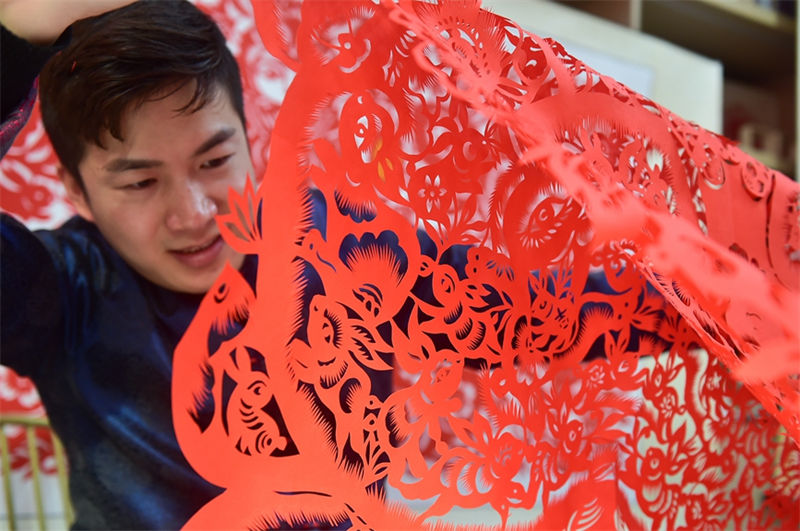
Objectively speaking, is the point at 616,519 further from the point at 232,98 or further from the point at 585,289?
the point at 232,98

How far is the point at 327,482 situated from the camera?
544 millimetres

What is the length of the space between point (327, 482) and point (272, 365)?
11cm

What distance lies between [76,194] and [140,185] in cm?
12

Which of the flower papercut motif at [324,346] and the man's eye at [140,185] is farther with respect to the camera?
the man's eye at [140,185]

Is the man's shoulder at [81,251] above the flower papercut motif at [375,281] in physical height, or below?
below

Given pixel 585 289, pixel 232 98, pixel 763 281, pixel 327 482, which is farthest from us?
pixel 232 98

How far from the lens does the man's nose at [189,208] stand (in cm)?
71

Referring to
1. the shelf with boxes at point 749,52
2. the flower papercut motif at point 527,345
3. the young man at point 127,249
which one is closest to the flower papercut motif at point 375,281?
the flower papercut motif at point 527,345

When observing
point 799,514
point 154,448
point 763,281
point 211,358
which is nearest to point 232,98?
point 211,358

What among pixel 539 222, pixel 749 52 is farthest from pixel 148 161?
pixel 749 52

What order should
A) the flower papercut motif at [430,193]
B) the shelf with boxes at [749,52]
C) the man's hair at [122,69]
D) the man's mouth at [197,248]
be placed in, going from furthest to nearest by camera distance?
1. the shelf with boxes at [749,52]
2. the man's mouth at [197,248]
3. the man's hair at [122,69]
4. the flower papercut motif at [430,193]

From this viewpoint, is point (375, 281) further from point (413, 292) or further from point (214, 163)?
point (214, 163)

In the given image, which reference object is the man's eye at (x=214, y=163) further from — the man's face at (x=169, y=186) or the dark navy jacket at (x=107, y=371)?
the dark navy jacket at (x=107, y=371)

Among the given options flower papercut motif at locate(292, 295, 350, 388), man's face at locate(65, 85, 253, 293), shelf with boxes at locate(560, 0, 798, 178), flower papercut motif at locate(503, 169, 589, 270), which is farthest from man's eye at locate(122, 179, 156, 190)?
shelf with boxes at locate(560, 0, 798, 178)
